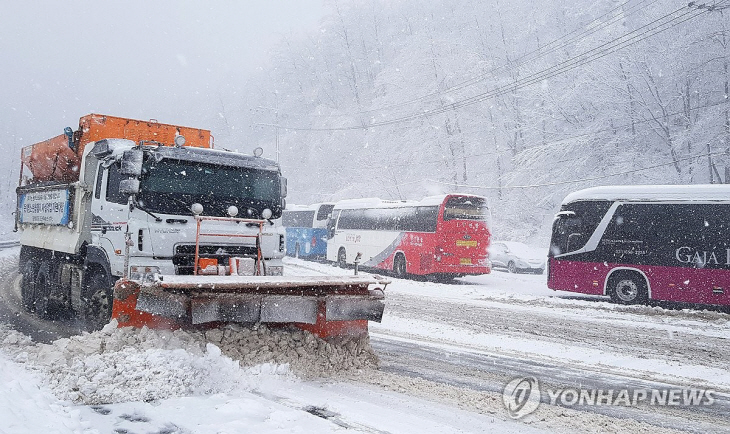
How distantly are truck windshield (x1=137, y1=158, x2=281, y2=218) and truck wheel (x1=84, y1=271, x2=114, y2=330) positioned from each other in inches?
58.7

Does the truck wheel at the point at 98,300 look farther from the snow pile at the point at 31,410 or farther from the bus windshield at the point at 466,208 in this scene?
the bus windshield at the point at 466,208

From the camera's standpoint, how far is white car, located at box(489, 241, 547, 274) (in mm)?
24928

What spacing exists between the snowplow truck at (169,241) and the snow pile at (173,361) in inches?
7.9

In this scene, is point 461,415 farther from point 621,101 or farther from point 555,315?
point 621,101

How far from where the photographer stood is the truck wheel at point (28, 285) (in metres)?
10.9

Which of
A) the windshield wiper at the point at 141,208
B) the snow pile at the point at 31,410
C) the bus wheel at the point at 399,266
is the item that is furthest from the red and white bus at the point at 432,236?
the snow pile at the point at 31,410

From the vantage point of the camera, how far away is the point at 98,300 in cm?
800

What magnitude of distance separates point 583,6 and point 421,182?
15487mm

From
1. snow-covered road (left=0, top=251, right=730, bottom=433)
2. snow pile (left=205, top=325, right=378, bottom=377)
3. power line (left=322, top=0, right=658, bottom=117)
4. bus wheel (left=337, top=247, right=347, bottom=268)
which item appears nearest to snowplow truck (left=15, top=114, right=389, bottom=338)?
snow pile (left=205, top=325, right=378, bottom=377)

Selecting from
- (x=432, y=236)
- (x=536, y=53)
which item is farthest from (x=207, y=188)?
(x=536, y=53)

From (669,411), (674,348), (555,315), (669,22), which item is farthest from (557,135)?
(669,411)

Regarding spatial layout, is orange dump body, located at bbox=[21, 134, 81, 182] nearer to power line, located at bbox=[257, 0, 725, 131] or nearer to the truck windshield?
the truck windshield

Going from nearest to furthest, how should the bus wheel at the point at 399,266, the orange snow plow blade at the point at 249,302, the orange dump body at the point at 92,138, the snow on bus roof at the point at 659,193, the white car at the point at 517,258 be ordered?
the orange snow plow blade at the point at 249,302 → the orange dump body at the point at 92,138 → the snow on bus roof at the point at 659,193 → the bus wheel at the point at 399,266 → the white car at the point at 517,258

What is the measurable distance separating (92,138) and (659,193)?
1352 centimetres
